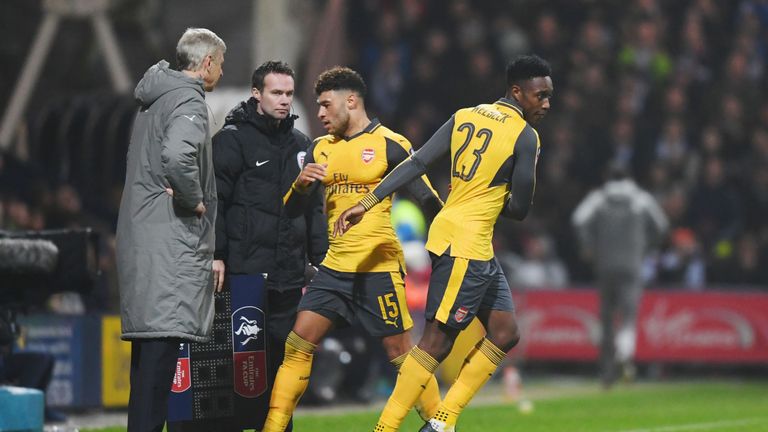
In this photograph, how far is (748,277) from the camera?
63.8 ft

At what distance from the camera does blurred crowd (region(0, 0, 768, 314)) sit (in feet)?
67.2

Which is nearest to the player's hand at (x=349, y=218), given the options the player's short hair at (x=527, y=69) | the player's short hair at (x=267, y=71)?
the player's short hair at (x=267, y=71)

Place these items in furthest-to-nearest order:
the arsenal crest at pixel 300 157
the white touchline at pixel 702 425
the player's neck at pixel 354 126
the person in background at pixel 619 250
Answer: the person in background at pixel 619 250 < the white touchline at pixel 702 425 < the arsenal crest at pixel 300 157 < the player's neck at pixel 354 126

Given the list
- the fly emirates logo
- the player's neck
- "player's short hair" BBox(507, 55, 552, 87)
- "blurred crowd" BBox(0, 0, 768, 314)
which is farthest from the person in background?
the fly emirates logo

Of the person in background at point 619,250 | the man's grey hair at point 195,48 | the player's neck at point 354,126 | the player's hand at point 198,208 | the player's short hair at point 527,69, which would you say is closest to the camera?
the player's hand at point 198,208

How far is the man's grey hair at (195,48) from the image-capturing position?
26.2 ft

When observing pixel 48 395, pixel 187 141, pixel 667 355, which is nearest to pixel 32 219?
pixel 48 395

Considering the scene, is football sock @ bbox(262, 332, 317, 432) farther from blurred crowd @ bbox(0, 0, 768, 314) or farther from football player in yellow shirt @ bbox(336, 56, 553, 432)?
blurred crowd @ bbox(0, 0, 768, 314)

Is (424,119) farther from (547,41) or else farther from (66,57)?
(66,57)

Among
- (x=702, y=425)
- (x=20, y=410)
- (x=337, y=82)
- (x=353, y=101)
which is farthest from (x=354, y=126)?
(x=702, y=425)

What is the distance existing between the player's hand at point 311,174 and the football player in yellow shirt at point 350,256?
0.10 metres

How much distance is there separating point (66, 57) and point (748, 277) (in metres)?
10.0

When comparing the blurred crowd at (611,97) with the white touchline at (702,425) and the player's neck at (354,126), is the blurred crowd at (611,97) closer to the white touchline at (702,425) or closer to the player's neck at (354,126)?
the white touchline at (702,425)

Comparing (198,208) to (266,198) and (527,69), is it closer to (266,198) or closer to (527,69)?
(266,198)
